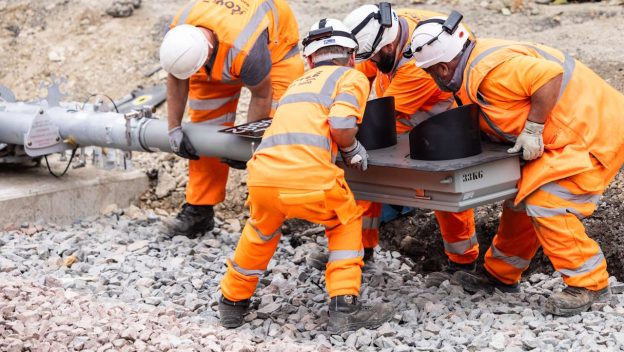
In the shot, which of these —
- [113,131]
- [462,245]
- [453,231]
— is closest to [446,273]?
[462,245]

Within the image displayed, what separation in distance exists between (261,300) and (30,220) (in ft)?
8.03

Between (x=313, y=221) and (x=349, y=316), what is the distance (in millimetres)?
572

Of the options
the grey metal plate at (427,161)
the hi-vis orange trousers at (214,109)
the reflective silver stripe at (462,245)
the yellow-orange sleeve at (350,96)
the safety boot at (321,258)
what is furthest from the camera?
the hi-vis orange trousers at (214,109)

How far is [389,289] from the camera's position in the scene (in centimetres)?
587

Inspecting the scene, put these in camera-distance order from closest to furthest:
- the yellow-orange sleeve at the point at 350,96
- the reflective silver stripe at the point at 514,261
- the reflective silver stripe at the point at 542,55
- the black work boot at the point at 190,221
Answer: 1. the yellow-orange sleeve at the point at 350,96
2. the reflective silver stripe at the point at 542,55
3. the reflective silver stripe at the point at 514,261
4. the black work boot at the point at 190,221

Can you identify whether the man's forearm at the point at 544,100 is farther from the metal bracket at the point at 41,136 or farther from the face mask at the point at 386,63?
the metal bracket at the point at 41,136

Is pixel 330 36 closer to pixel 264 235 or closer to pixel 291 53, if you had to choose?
pixel 264 235

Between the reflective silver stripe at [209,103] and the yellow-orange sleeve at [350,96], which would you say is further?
the reflective silver stripe at [209,103]

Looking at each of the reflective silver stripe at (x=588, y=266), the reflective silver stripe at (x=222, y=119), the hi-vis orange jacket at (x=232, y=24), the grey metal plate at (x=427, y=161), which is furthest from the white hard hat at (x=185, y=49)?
the reflective silver stripe at (x=588, y=266)

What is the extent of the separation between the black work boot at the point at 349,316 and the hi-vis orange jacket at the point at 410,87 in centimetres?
141

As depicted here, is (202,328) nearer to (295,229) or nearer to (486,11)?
(295,229)

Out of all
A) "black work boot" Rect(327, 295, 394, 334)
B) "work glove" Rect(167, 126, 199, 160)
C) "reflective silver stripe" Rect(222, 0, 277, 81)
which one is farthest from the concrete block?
"black work boot" Rect(327, 295, 394, 334)

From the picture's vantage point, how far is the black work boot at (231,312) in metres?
5.21

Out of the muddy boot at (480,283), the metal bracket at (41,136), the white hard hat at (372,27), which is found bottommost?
the muddy boot at (480,283)
